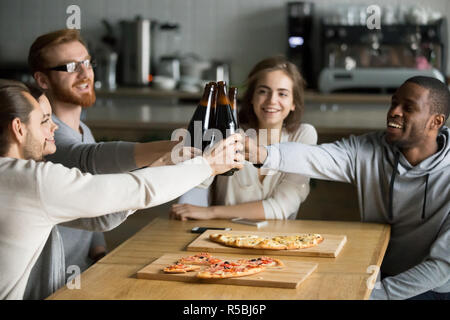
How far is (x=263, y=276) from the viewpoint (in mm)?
1587

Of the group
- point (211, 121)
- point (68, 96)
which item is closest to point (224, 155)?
point (211, 121)

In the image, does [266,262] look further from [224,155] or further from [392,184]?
[392,184]

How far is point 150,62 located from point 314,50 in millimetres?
1534

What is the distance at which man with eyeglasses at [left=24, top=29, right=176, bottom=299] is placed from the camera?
230 centimetres

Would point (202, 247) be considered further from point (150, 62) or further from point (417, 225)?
point (150, 62)

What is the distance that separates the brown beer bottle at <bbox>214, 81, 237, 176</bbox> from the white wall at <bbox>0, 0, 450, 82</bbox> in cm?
408

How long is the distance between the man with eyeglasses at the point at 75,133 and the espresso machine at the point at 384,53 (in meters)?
3.18

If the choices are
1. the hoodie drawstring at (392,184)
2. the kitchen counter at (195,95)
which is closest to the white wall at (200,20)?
the kitchen counter at (195,95)

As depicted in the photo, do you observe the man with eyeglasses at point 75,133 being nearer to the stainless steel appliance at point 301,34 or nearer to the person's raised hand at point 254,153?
the person's raised hand at point 254,153

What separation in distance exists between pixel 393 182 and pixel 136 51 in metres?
3.92

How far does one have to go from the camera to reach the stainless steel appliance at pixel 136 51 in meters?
5.81

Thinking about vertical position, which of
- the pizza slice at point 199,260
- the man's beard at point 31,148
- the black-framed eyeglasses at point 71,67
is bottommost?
the pizza slice at point 199,260

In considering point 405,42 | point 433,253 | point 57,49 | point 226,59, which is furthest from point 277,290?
point 226,59
